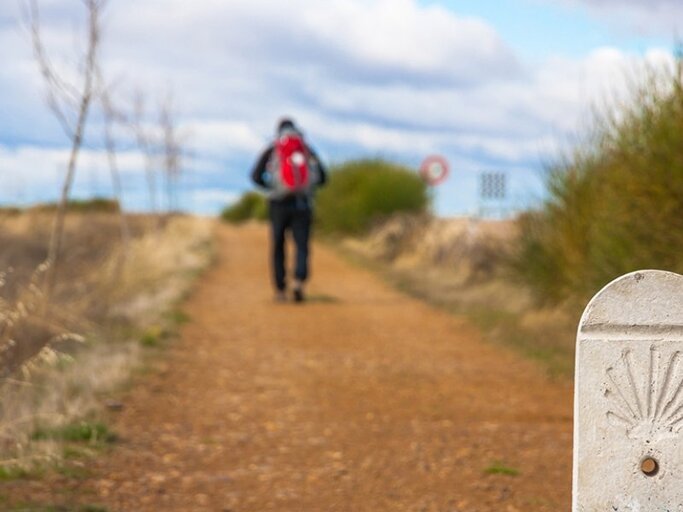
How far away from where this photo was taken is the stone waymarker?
387 cm

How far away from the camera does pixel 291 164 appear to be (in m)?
15.1

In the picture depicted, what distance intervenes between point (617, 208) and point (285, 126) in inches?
236

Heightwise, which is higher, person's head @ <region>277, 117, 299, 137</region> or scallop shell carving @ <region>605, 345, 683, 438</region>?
person's head @ <region>277, 117, 299, 137</region>

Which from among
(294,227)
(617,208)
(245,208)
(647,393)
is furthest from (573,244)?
(245,208)

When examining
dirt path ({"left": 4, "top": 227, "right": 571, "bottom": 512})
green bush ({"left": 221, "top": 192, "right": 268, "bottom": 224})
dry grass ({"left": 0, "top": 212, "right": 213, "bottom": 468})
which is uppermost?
green bush ({"left": 221, "top": 192, "right": 268, "bottom": 224})

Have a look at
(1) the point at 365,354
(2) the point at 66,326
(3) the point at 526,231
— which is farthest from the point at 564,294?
(2) the point at 66,326

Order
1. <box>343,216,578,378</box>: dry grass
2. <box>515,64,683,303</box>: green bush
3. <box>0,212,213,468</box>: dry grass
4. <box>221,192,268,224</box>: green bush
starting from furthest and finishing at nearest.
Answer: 1. <box>221,192,268,224</box>: green bush
2. <box>343,216,578,378</box>: dry grass
3. <box>515,64,683,303</box>: green bush
4. <box>0,212,213,468</box>: dry grass

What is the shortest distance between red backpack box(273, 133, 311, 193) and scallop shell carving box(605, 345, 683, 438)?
11362 mm

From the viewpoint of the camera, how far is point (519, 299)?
49.1ft

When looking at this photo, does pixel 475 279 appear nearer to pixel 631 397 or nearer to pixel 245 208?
pixel 631 397

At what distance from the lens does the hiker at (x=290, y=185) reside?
49.6 ft

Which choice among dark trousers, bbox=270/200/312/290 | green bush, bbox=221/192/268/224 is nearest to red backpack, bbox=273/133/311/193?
dark trousers, bbox=270/200/312/290

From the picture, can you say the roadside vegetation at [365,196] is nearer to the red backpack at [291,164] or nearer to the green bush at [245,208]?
the red backpack at [291,164]

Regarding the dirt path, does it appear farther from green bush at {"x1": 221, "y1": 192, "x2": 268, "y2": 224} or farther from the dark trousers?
green bush at {"x1": 221, "y1": 192, "x2": 268, "y2": 224}
